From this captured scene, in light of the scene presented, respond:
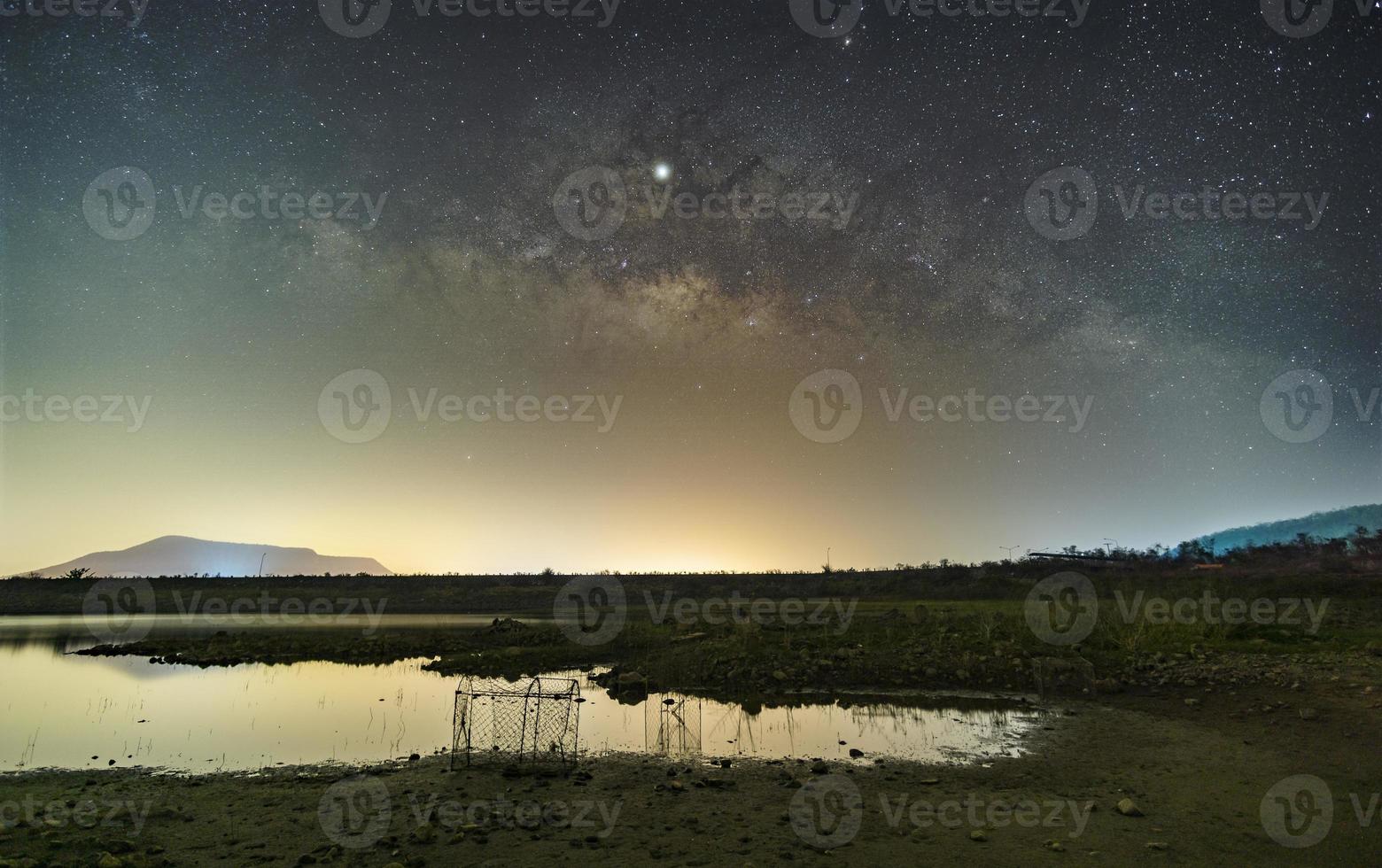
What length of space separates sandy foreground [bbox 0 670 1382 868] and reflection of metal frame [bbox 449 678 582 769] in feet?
2.49

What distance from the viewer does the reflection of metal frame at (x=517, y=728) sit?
12227 millimetres

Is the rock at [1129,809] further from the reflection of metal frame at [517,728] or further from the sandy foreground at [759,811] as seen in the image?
the reflection of metal frame at [517,728]

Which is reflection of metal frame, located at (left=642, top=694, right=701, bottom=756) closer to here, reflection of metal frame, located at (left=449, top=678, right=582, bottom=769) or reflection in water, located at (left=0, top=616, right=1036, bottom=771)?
reflection in water, located at (left=0, top=616, right=1036, bottom=771)

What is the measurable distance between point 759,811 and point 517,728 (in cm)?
750

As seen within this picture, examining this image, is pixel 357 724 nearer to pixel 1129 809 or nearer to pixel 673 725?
pixel 673 725

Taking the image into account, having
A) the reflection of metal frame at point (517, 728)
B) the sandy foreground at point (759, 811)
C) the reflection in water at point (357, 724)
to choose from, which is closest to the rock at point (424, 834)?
the sandy foreground at point (759, 811)

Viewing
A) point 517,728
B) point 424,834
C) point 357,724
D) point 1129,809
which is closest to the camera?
point 424,834

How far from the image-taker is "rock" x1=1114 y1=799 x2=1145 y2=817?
30.4ft

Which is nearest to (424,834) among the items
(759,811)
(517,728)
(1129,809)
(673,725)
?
(759,811)

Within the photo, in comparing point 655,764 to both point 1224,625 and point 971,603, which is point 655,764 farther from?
point 971,603

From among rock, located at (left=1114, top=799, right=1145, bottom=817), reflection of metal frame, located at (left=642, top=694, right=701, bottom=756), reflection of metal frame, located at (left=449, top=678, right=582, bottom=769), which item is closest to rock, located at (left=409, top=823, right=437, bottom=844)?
reflection of metal frame, located at (left=449, top=678, right=582, bottom=769)

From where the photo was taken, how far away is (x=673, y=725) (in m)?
15.7

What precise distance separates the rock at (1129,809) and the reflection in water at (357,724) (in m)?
3.29

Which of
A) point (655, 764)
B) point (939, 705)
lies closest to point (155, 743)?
point (655, 764)
